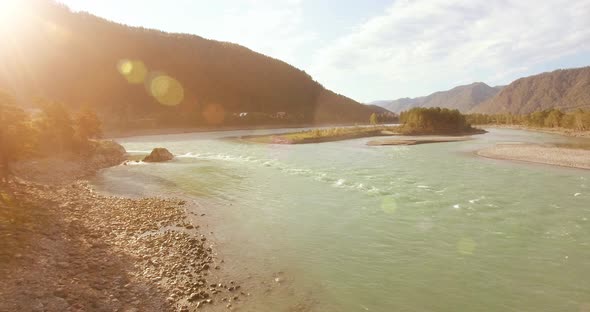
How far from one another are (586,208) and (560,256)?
1298 centimetres

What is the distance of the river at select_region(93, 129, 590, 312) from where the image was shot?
14.9 meters

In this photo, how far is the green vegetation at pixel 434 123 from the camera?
142250mm

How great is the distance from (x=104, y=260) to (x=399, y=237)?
16.9 m

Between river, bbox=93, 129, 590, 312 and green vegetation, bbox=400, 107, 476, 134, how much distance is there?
101 m

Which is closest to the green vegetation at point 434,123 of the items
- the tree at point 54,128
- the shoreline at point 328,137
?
the shoreline at point 328,137

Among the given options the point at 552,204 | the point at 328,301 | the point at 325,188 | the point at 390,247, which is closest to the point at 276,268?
the point at 328,301

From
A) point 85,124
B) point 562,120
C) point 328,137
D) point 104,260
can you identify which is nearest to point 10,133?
point 104,260

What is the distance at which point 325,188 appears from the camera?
37281 mm

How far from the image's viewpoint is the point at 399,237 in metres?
21.8

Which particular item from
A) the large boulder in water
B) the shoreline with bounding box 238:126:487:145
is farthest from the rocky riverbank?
the shoreline with bounding box 238:126:487:145

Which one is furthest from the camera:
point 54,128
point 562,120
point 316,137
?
point 562,120

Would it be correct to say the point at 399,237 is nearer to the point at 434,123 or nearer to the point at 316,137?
the point at 316,137

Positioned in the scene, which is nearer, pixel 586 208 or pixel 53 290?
pixel 53 290

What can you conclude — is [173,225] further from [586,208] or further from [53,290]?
[586,208]
